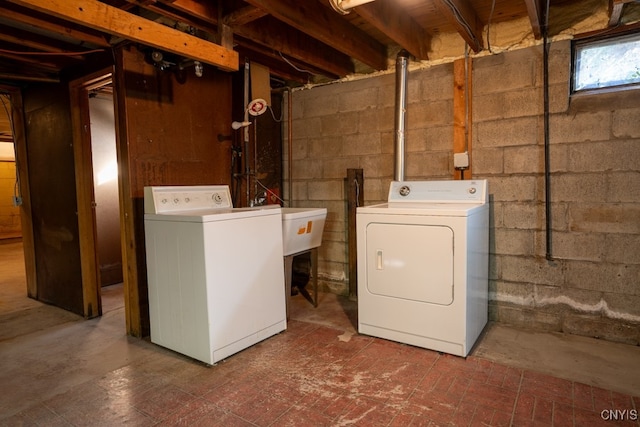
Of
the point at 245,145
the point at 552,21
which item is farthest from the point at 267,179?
A: the point at 552,21

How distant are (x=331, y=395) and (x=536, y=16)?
8.41 feet

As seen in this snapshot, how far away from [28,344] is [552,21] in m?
4.39

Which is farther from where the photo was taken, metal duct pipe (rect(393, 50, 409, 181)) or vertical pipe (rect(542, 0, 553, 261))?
metal duct pipe (rect(393, 50, 409, 181))

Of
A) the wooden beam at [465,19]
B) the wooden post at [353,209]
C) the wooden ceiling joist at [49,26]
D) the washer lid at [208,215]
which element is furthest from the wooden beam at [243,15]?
the wooden post at [353,209]

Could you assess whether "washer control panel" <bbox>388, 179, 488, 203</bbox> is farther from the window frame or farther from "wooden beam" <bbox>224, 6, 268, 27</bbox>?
"wooden beam" <bbox>224, 6, 268, 27</bbox>

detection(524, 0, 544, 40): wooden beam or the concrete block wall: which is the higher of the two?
detection(524, 0, 544, 40): wooden beam

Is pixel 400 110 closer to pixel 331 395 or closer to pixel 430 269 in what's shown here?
pixel 430 269

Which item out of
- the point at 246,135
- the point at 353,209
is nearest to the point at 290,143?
the point at 246,135

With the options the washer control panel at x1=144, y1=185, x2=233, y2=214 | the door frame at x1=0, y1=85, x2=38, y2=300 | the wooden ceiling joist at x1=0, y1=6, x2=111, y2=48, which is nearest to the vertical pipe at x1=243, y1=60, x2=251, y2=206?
the washer control panel at x1=144, y1=185, x2=233, y2=214

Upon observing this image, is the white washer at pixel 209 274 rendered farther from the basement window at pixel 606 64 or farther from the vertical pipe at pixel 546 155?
the basement window at pixel 606 64

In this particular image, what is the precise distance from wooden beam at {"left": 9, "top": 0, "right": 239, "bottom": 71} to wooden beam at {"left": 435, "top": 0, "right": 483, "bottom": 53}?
1.33 m

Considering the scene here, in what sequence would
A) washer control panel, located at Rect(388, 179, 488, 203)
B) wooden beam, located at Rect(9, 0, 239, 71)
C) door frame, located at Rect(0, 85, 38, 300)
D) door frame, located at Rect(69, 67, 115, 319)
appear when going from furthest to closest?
door frame, located at Rect(0, 85, 38, 300) → door frame, located at Rect(69, 67, 115, 319) → washer control panel, located at Rect(388, 179, 488, 203) → wooden beam, located at Rect(9, 0, 239, 71)

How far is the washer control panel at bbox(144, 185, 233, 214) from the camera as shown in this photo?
8.14ft

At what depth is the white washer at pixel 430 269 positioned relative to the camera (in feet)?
7.45
